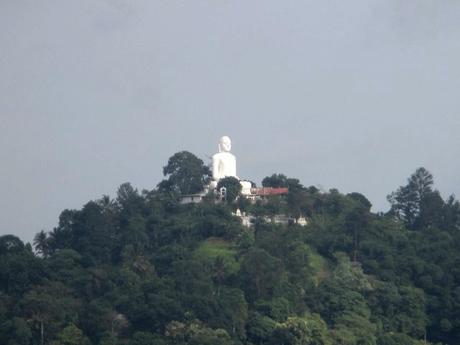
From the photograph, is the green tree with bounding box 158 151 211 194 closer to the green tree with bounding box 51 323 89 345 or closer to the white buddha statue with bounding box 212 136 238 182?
the white buddha statue with bounding box 212 136 238 182

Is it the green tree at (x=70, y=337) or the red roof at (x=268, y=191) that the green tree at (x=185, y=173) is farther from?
the green tree at (x=70, y=337)

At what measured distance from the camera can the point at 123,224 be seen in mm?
80438

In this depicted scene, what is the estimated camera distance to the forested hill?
227 feet

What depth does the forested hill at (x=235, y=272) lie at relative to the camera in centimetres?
6912

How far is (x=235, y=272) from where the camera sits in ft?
245

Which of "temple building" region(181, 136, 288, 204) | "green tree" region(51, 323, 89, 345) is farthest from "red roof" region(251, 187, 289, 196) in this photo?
"green tree" region(51, 323, 89, 345)

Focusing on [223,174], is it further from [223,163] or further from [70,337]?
[70,337]

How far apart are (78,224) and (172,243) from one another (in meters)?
4.71

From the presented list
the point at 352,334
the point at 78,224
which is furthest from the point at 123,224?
the point at 352,334

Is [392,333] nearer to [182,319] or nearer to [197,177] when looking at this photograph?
[182,319]

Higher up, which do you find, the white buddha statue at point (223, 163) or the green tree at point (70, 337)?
the white buddha statue at point (223, 163)

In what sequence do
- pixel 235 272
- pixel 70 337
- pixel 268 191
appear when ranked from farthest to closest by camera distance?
pixel 268 191
pixel 235 272
pixel 70 337

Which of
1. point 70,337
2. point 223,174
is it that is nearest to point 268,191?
point 223,174

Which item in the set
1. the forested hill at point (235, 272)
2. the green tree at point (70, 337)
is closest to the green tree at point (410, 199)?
the forested hill at point (235, 272)
